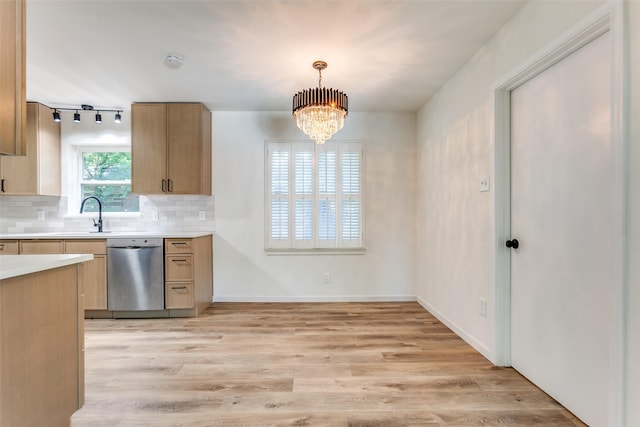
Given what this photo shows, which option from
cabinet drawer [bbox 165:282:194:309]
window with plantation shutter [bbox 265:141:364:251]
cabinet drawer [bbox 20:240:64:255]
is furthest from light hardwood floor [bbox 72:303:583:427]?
window with plantation shutter [bbox 265:141:364:251]

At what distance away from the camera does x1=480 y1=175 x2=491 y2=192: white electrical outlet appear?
2.27 metres

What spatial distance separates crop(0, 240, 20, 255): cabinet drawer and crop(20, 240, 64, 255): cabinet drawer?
0.06 meters

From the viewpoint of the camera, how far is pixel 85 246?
3.14 meters

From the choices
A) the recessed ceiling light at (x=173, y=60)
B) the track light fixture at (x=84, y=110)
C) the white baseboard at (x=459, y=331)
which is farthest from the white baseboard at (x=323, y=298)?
the recessed ceiling light at (x=173, y=60)

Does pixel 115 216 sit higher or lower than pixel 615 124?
lower

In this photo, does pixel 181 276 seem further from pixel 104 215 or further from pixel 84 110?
pixel 84 110

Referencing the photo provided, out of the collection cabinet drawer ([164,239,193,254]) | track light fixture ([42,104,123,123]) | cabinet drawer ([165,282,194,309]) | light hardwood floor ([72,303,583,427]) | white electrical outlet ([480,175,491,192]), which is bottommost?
light hardwood floor ([72,303,583,427])

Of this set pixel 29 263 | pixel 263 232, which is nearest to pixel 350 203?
pixel 263 232

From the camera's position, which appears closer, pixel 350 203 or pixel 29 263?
pixel 29 263

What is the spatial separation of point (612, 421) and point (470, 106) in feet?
7.31

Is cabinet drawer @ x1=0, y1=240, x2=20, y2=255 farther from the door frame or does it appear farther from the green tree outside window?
the door frame

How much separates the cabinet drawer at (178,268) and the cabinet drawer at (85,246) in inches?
26.3

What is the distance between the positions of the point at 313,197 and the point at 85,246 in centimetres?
255

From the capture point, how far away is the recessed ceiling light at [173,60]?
251 centimetres
